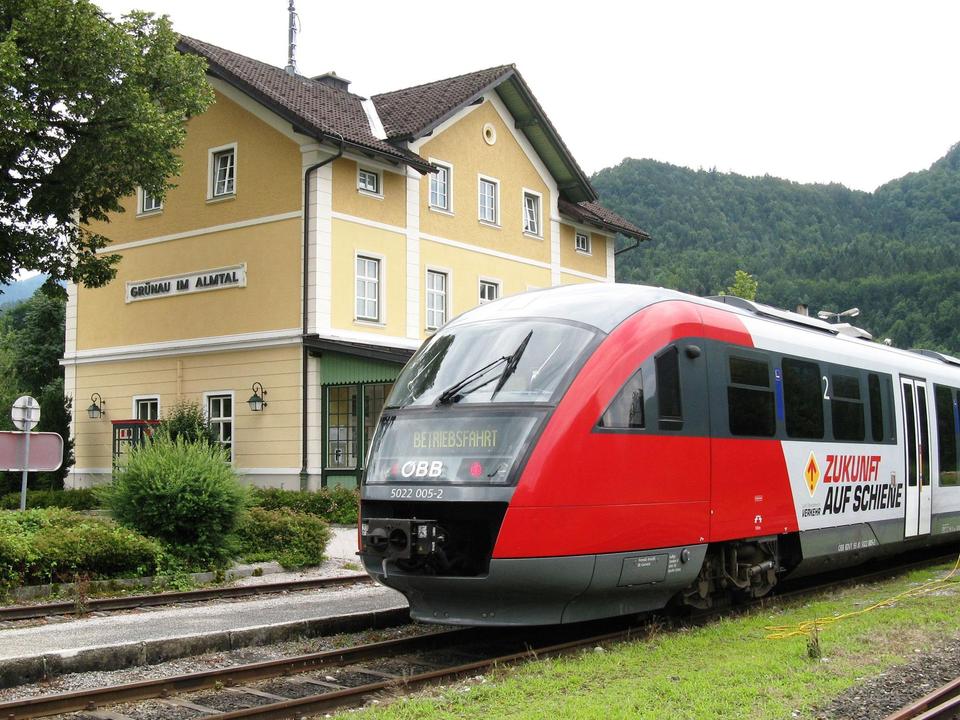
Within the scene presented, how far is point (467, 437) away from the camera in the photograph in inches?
342

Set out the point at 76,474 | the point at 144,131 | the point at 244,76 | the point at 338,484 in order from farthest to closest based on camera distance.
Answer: the point at 76,474, the point at 244,76, the point at 338,484, the point at 144,131

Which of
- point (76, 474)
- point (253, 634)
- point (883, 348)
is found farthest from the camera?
point (76, 474)

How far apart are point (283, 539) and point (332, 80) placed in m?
17.8

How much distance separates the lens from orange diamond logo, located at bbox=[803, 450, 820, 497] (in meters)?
11.5

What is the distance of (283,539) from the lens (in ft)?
51.9

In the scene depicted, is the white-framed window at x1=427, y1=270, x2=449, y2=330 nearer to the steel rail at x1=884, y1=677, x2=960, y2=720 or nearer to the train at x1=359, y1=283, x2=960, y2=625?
the train at x1=359, y1=283, x2=960, y2=625

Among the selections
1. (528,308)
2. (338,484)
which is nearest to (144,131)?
(338,484)

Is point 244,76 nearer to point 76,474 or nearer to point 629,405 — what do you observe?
point 76,474

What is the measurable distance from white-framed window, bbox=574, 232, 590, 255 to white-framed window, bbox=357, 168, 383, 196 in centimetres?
884

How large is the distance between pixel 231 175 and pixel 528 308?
17.8m

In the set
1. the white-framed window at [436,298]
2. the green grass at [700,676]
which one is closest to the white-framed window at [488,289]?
the white-framed window at [436,298]

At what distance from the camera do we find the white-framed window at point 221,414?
25125 mm

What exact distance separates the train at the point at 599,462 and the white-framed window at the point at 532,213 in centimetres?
1898

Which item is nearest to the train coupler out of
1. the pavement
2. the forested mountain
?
the pavement
